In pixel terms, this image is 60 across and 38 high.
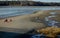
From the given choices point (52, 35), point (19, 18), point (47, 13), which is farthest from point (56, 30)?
point (19, 18)

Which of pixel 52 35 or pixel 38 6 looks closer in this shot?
pixel 52 35

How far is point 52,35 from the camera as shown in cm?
70

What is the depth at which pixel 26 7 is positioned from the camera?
820 millimetres

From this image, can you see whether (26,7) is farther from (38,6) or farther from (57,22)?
(57,22)

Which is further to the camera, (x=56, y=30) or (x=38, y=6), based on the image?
(x=38, y=6)

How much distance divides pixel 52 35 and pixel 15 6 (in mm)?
320

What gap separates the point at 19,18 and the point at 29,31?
12 cm

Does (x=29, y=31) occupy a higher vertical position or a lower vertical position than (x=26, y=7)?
lower

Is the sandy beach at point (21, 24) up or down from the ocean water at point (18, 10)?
down

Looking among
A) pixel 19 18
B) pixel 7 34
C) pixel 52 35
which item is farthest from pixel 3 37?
pixel 52 35

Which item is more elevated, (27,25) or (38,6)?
(38,6)

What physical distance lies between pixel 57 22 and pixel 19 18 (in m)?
0.25

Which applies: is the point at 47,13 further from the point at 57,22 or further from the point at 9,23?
the point at 9,23

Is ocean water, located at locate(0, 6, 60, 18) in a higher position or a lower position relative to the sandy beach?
higher
